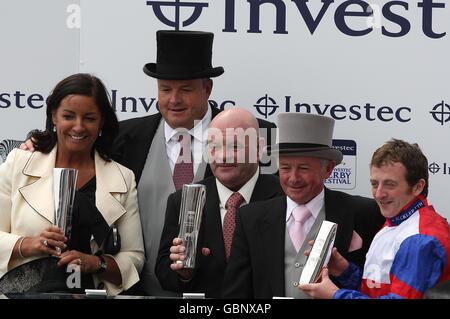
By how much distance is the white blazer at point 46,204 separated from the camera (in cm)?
Result: 686

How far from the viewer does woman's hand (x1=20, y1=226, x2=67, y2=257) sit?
668 centimetres

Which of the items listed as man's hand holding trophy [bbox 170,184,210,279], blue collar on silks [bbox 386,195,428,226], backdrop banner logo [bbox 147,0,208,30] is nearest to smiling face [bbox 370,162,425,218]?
blue collar on silks [bbox 386,195,428,226]

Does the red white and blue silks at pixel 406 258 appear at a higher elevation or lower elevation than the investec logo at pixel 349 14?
lower

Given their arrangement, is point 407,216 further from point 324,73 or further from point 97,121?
point 97,121

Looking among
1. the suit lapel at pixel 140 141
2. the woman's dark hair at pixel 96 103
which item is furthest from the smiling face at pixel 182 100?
the woman's dark hair at pixel 96 103

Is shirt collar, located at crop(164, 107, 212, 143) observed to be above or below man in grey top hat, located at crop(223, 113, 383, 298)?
above

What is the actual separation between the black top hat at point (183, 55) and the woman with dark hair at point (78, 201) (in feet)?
1.12

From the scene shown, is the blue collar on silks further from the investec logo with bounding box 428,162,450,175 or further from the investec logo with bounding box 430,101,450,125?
the investec logo with bounding box 430,101,450,125

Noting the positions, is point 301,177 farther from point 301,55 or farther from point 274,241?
point 301,55

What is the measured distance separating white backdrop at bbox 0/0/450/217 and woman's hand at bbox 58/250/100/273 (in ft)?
3.02

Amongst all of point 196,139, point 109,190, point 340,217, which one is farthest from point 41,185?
point 340,217

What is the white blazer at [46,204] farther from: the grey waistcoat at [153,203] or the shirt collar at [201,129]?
the shirt collar at [201,129]

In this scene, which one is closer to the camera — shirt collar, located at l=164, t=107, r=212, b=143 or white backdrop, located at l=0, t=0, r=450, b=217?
white backdrop, located at l=0, t=0, r=450, b=217

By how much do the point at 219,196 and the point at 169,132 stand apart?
1.54 ft
